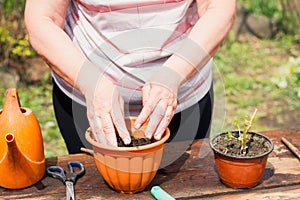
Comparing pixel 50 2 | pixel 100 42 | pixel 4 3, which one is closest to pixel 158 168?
pixel 100 42

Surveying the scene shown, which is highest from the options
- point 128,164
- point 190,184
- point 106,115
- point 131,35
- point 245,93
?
point 131,35

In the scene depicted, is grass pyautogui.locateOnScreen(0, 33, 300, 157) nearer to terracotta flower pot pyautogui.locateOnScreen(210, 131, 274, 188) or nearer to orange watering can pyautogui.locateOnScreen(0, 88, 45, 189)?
terracotta flower pot pyautogui.locateOnScreen(210, 131, 274, 188)

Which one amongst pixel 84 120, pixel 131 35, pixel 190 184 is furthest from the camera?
pixel 84 120

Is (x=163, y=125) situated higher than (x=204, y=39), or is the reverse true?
(x=204, y=39)

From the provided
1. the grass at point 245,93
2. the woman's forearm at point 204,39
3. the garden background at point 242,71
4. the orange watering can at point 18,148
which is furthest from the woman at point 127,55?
the garden background at point 242,71

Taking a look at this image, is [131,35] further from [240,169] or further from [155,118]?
[240,169]

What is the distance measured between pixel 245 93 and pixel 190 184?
2.59 meters

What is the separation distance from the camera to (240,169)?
1.22 m

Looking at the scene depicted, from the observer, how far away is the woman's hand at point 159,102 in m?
1.20

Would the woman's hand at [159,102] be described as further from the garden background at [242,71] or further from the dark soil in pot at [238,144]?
the garden background at [242,71]

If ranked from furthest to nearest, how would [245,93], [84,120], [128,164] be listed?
[245,93] < [84,120] < [128,164]

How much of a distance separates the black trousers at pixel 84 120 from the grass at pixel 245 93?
44.5 inches

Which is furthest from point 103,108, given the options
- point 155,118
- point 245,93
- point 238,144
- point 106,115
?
point 245,93

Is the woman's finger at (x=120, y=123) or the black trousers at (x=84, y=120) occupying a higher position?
the woman's finger at (x=120, y=123)
